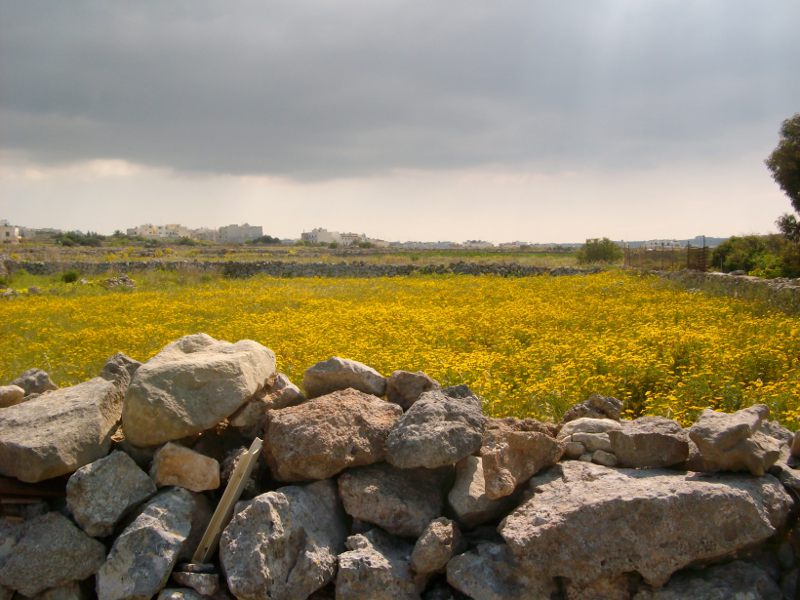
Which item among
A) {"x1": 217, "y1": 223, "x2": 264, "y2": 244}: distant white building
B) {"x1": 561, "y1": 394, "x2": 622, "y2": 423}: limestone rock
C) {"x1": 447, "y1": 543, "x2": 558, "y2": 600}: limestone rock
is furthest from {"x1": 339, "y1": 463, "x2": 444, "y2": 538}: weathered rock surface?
{"x1": 217, "y1": 223, "x2": 264, "y2": 244}: distant white building

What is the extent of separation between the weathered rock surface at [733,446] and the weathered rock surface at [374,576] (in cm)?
189

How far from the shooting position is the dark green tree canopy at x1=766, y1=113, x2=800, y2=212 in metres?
21.0

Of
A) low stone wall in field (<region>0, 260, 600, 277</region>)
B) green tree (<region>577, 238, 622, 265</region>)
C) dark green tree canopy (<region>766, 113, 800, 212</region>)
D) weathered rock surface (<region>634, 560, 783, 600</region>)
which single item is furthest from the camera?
green tree (<region>577, 238, 622, 265</region>)

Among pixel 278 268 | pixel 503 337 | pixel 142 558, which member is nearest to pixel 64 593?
pixel 142 558

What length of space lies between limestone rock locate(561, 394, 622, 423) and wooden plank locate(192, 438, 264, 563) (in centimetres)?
259

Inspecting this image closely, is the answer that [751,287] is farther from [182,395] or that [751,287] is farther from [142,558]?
[142,558]

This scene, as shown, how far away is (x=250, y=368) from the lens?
469cm

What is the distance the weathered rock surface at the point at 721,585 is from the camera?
3406 mm

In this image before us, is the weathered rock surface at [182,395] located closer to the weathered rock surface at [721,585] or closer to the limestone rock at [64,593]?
the limestone rock at [64,593]

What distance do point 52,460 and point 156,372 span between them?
810mm

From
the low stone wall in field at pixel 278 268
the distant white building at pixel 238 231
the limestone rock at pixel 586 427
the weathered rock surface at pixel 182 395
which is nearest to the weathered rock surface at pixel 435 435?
the limestone rock at pixel 586 427

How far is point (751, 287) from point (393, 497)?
16.2 metres

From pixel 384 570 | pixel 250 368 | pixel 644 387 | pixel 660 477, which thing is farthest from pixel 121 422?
pixel 644 387

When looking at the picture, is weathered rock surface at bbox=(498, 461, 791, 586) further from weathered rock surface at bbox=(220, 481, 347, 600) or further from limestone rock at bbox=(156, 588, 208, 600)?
limestone rock at bbox=(156, 588, 208, 600)
